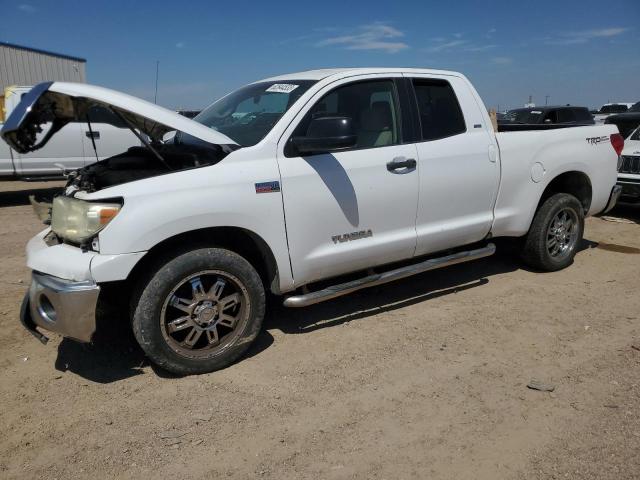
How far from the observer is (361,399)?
10.4 ft

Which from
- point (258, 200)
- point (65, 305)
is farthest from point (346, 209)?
point (65, 305)

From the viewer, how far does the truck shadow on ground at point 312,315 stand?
3605 millimetres

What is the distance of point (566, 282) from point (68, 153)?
9280mm

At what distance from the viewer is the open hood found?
115 inches

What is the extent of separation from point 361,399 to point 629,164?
681 cm

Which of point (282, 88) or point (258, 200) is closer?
point (258, 200)

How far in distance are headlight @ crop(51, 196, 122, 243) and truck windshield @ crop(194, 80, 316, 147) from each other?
105cm

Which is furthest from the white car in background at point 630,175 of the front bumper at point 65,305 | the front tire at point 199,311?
the front bumper at point 65,305


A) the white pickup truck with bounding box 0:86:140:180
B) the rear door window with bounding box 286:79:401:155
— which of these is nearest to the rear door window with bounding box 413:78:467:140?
the rear door window with bounding box 286:79:401:155

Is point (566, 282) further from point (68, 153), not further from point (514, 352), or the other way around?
point (68, 153)

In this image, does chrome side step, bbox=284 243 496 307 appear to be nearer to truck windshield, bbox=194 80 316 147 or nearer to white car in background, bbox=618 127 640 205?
truck windshield, bbox=194 80 316 147

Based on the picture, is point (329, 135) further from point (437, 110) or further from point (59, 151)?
point (59, 151)

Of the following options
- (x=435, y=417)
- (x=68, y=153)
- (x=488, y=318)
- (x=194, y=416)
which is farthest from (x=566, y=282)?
(x=68, y=153)

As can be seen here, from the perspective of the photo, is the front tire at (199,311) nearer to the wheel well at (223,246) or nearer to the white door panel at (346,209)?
the wheel well at (223,246)
